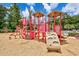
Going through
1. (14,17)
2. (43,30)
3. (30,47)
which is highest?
(14,17)

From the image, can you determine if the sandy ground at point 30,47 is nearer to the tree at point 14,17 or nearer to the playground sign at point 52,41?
the playground sign at point 52,41

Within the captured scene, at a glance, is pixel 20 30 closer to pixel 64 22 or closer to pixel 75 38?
pixel 64 22

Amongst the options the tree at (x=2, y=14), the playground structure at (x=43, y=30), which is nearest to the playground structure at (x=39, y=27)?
the playground structure at (x=43, y=30)

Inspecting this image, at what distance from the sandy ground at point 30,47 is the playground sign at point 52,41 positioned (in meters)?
0.05

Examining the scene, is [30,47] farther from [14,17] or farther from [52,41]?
[14,17]

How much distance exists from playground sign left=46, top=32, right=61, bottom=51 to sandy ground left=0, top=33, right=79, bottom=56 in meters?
0.05

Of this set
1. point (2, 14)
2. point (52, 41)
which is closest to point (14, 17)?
point (2, 14)

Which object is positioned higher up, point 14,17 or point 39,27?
point 14,17

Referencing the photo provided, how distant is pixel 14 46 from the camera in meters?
2.22

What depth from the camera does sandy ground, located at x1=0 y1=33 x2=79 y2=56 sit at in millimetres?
2178

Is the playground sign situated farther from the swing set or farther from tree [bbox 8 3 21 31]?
tree [bbox 8 3 21 31]

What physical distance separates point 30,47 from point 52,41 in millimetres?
303

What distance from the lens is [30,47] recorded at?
2221mm

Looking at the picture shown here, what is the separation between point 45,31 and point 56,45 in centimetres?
24
